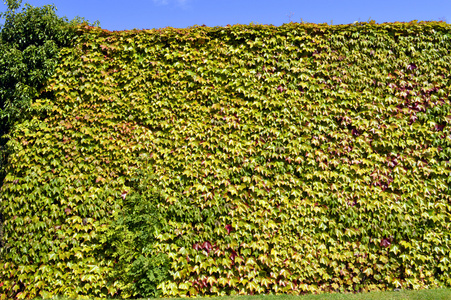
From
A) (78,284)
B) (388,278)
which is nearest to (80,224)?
(78,284)

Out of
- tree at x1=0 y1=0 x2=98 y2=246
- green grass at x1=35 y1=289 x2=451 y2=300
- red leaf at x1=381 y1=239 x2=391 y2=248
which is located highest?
tree at x1=0 y1=0 x2=98 y2=246

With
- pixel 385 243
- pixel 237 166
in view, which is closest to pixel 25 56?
pixel 237 166

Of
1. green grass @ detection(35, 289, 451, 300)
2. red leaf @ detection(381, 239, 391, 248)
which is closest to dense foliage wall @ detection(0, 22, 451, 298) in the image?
red leaf @ detection(381, 239, 391, 248)

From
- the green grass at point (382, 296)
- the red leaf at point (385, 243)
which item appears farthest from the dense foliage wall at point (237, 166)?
the green grass at point (382, 296)

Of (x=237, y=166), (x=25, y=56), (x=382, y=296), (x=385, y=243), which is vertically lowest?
(x=382, y=296)

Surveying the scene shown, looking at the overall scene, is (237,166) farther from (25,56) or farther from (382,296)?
(25,56)

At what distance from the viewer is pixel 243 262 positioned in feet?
17.3

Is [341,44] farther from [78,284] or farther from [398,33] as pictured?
[78,284]

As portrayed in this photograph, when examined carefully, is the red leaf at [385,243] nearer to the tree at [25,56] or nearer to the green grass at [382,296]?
the green grass at [382,296]

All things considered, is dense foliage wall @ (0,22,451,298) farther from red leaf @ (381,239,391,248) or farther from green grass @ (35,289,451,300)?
green grass @ (35,289,451,300)

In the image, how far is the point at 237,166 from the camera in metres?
5.40

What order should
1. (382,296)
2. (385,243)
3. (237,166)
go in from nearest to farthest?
1. (382,296)
2. (385,243)
3. (237,166)

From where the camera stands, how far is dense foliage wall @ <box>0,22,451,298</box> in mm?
5234

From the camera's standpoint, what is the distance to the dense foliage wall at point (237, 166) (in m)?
5.23
